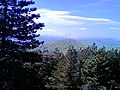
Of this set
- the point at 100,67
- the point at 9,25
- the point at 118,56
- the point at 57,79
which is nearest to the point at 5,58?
the point at 9,25

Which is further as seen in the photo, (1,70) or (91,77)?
(91,77)

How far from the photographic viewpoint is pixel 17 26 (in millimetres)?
28609

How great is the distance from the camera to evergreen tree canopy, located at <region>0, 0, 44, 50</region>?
2759cm

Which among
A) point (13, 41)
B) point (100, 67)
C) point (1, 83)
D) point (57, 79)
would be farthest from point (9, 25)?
point (57, 79)

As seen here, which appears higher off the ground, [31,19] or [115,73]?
[31,19]

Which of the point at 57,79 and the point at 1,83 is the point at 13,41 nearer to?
the point at 1,83

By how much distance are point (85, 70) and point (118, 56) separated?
1325cm

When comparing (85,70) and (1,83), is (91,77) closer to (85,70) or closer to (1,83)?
(85,70)

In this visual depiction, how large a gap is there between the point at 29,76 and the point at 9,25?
263 inches

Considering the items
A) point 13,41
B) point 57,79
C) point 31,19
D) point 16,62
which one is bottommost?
point 57,79

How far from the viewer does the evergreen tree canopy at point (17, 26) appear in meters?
27.6

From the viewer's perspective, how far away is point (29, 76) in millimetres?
30984

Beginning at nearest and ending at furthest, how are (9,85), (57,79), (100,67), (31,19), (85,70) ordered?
1. (9,85)
2. (31,19)
3. (100,67)
4. (85,70)
5. (57,79)

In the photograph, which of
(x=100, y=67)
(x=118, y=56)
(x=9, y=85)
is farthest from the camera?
(x=118, y=56)
